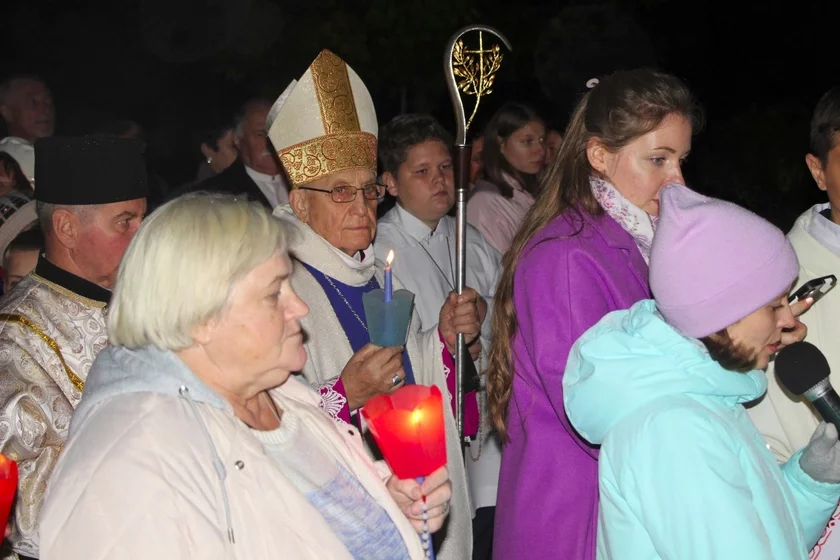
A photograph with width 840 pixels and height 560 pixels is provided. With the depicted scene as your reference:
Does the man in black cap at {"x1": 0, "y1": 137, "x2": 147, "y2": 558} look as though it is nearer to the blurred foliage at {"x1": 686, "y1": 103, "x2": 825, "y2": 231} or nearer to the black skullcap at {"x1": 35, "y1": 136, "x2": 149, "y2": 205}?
the black skullcap at {"x1": 35, "y1": 136, "x2": 149, "y2": 205}

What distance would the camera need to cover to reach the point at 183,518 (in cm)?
222

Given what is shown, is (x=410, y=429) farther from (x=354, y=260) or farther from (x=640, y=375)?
(x=354, y=260)

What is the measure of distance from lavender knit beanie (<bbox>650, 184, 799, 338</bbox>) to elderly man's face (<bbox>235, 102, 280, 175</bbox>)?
17.8 feet

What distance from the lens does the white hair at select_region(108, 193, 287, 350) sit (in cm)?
242

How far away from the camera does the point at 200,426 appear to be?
2.39 meters

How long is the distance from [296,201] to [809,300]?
2.17 meters

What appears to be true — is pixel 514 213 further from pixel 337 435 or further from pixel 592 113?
pixel 337 435

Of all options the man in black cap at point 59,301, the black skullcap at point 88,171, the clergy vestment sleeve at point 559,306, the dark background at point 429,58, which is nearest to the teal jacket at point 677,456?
the clergy vestment sleeve at point 559,306

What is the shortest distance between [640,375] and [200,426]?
1.12 metres

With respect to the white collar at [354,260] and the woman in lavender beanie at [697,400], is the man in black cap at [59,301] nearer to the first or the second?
the white collar at [354,260]

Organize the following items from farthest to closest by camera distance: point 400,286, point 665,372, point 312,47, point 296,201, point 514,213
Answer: point 312,47 < point 514,213 < point 400,286 < point 296,201 < point 665,372

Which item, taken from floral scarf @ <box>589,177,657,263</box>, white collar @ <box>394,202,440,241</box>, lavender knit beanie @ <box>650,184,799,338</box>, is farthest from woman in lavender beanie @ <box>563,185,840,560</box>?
white collar @ <box>394,202,440,241</box>

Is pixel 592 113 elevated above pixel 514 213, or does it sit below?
above

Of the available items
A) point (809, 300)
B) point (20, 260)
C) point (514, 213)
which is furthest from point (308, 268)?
point (514, 213)
